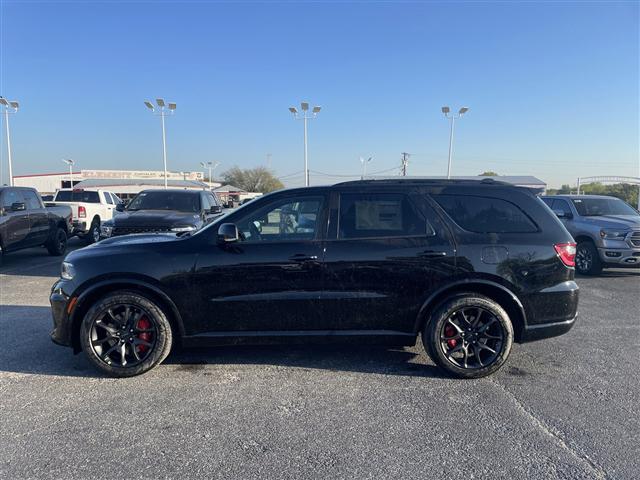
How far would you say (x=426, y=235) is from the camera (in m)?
3.94

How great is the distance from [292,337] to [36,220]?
935 centimetres

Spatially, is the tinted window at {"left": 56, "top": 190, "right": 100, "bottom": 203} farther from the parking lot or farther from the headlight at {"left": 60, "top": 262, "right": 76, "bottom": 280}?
the headlight at {"left": 60, "top": 262, "right": 76, "bottom": 280}

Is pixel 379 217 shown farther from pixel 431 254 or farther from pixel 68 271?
pixel 68 271

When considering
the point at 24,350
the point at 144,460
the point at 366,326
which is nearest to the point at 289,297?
the point at 366,326

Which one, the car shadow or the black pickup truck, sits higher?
the black pickup truck

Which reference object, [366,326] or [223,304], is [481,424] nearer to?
[366,326]

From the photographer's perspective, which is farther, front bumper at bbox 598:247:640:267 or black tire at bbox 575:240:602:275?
black tire at bbox 575:240:602:275

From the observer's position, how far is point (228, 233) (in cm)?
375

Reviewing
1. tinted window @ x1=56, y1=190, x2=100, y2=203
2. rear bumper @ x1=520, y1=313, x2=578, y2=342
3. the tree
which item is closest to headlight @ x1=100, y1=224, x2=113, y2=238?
rear bumper @ x1=520, y1=313, x2=578, y2=342

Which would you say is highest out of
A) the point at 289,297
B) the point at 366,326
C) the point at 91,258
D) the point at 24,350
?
the point at 91,258

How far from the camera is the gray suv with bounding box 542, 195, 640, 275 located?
28.1ft

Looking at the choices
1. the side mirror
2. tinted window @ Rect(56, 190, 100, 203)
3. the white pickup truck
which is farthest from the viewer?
tinted window @ Rect(56, 190, 100, 203)

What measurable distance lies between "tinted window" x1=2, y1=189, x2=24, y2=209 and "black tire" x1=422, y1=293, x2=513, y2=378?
956 cm

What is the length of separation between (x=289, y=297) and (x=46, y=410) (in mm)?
2102
